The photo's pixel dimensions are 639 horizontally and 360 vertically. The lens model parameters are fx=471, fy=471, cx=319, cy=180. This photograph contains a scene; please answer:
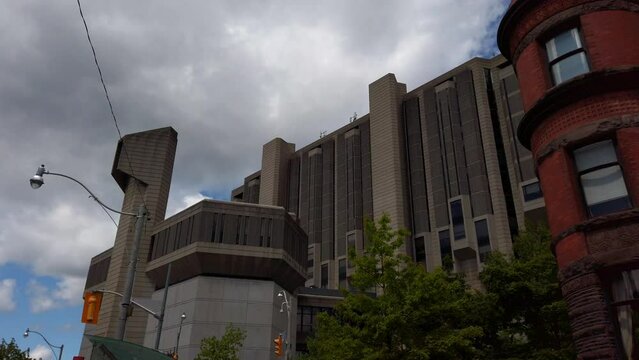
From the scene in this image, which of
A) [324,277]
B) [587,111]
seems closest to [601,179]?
[587,111]

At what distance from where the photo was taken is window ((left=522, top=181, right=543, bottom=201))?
6121 centimetres

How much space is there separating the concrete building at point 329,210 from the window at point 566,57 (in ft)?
134

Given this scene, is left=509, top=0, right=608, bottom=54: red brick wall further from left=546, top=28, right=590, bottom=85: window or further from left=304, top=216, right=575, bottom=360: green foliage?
left=304, top=216, right=575, bottom=360: green foliage

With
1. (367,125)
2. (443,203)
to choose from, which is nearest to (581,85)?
(443,203)

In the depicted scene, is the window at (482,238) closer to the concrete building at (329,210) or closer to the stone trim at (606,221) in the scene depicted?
the concrete building at (329,210)

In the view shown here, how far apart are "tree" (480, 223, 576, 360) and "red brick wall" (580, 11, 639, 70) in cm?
1371

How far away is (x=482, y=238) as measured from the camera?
6425 centimetres

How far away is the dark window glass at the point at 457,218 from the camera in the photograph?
66500 mm

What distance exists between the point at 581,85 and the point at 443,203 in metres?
58.4

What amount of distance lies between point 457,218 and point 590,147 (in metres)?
56.1

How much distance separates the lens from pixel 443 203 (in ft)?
231

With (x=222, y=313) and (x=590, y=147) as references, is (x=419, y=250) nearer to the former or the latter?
(x=222, y=313)

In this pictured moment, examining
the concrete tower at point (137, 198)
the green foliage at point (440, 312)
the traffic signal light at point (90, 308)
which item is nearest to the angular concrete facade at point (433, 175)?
the concrete tower at point (137, 198)

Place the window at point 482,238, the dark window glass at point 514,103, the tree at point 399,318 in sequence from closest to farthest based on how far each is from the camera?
1. the tree at point 399,318
2. the window at point 482,238
3. the dark window glass at point 514,103
